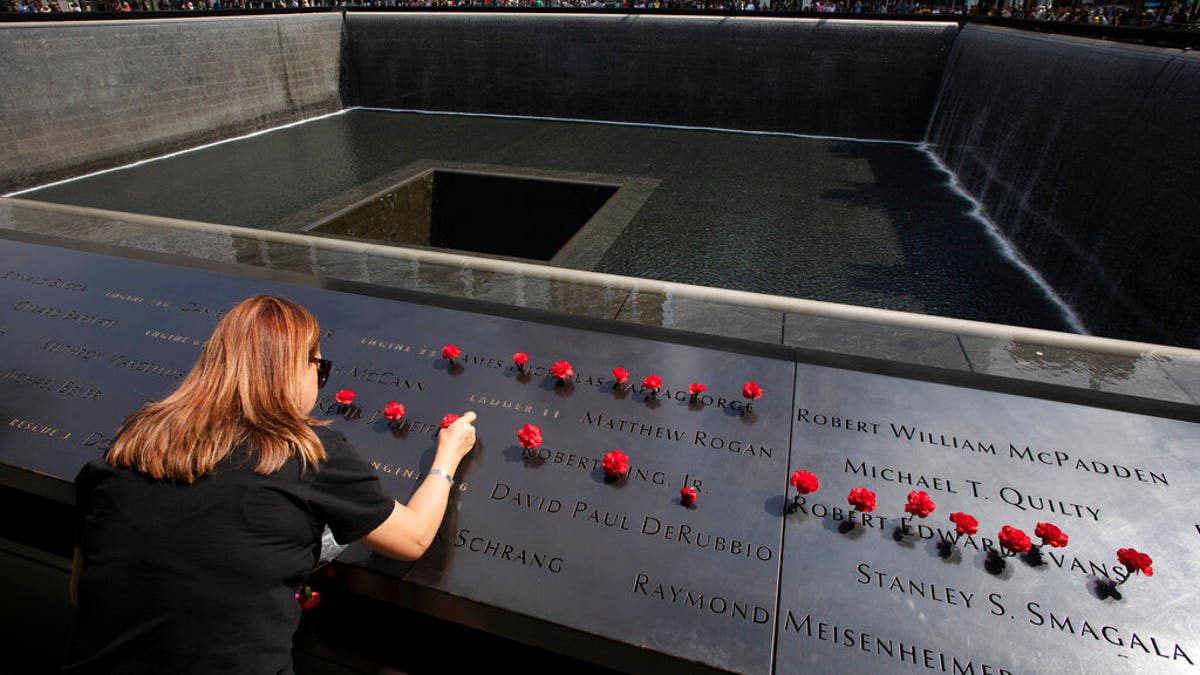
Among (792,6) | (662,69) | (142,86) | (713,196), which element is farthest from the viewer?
(792,6)

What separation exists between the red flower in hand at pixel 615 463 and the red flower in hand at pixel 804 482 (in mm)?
497

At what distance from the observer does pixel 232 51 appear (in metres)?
12.0

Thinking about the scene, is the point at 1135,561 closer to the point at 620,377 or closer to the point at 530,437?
the point at 620,377

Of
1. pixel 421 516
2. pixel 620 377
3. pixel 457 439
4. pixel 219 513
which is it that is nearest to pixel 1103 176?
pixel 620 377

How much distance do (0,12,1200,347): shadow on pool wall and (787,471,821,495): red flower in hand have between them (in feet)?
12.4

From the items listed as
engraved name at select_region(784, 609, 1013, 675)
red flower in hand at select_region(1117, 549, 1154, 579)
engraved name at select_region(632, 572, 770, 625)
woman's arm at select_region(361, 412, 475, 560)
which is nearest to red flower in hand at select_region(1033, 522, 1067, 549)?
red flower in hand at select_region(1117, 549, 1154, 579)

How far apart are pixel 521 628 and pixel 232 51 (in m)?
13.2

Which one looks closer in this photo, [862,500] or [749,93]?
[862,500]

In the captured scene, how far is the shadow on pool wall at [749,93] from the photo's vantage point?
16.8 ft

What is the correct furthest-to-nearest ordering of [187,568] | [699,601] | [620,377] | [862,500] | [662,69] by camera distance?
[662,69]
[620,377]
[862,500]
[699,601]
[187,568]

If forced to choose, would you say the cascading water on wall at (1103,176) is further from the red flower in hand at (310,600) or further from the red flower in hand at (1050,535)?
the red flower in hand at (310,600)

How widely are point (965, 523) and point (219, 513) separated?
1.82 metres

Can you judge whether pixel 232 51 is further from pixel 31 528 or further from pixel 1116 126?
pixel 1116 126

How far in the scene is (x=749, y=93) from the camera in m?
12.3
